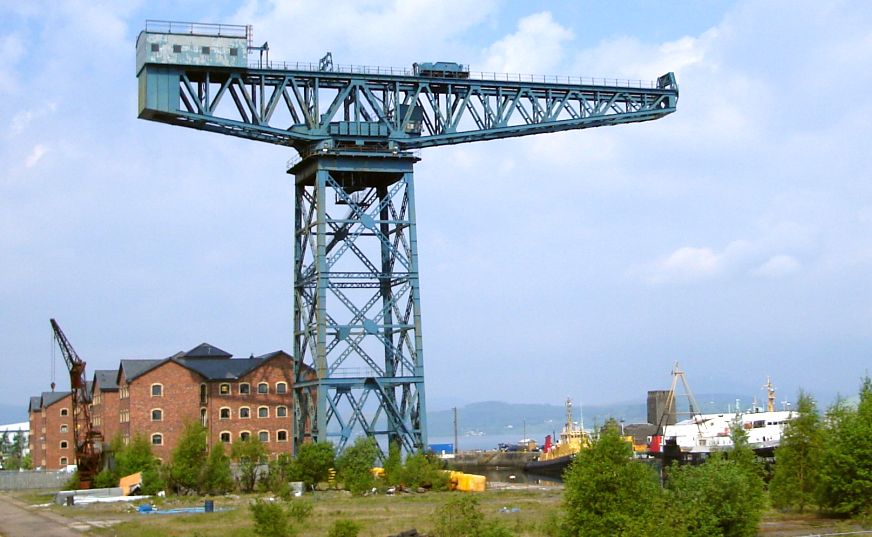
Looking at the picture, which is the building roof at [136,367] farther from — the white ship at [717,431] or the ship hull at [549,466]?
the white ship at [717,431]

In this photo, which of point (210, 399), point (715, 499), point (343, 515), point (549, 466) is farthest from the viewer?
point (549, 466)

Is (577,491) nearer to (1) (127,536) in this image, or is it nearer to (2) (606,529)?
(2) (606,529)

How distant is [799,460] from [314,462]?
26844 millimetres

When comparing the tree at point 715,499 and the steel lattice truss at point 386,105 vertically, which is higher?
the steel lattice truss at point 386,105

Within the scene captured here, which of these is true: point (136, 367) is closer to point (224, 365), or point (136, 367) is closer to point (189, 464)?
point (224, 365)

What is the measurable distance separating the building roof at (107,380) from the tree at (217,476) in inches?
1008

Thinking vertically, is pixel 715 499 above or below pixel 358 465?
below

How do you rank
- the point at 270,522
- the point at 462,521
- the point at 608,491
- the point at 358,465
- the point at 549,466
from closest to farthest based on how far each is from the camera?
the point at 608,491 → the point at 462,521 → the point at 270,522 → the point at 358,465 → the point at 549,466

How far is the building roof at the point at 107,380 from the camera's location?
299ft

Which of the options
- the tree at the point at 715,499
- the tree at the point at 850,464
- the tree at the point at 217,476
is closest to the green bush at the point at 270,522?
the tree at the point at 715,499

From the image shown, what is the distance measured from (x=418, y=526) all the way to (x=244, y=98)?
89.4ft

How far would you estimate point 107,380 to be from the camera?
305 feet

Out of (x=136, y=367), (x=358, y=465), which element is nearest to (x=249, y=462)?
(x=358, y=465)

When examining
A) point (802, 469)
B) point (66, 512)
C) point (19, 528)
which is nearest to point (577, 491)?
point (802, 469)
